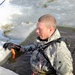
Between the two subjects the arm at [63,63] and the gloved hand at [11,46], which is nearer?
the arm at [63,63]

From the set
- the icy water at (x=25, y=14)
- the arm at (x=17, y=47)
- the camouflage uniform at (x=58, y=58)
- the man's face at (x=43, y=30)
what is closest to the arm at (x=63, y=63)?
the camouflage uniform at (x=58, y=58)

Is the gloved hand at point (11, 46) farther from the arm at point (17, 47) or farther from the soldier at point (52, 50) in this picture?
the soldier at point (52, 50)

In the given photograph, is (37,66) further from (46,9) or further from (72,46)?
(46,9)

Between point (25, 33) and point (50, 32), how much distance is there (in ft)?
5.50

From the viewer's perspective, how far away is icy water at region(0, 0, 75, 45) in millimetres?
4648

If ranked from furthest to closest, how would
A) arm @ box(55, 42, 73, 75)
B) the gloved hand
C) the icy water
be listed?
the icy water → the gloved hand → arm @ box(55, 42, 73, 75)

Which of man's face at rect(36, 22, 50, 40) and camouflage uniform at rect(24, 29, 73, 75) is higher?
man's face at rect(36, 22, 50, 40)

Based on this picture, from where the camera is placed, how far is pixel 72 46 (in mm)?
3912

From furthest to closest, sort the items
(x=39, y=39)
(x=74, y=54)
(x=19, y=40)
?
(x=19, y=40) → (x=74, y=54) → (x=39, y=39)

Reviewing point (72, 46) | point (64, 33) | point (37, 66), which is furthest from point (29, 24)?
point (37, 66)

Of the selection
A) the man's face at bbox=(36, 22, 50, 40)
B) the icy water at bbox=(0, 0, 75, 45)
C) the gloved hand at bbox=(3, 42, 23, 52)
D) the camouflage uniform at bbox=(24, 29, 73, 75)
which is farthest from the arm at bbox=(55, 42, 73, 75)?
the icy water at bbox=(0, 0, 75, 45)

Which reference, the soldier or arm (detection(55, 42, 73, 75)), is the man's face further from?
arm (detection(55, 42, 73, 75))

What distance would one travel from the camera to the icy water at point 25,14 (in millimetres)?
4648

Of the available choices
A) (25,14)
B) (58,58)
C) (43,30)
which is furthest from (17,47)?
(25,14)
